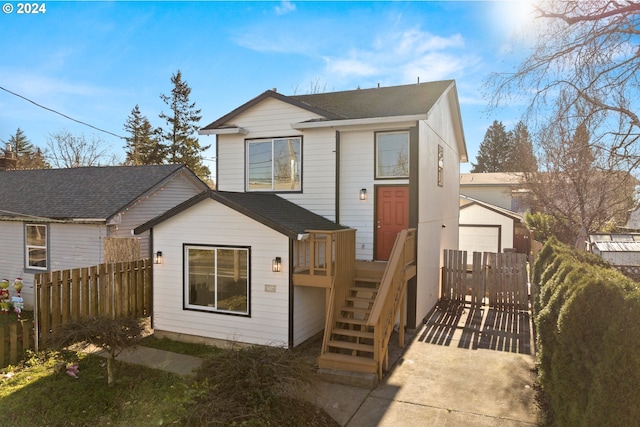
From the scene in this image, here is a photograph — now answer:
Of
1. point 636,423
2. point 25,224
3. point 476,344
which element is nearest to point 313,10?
point 476,344

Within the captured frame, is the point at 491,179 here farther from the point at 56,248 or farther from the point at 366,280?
the point at 56,248

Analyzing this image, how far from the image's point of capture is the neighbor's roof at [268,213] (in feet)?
26.0

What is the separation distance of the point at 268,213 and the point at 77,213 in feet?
23.6

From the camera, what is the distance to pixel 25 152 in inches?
1906

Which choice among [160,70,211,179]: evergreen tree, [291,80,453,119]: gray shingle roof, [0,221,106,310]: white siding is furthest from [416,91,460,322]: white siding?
[160,70,211,179]: evergreen tree

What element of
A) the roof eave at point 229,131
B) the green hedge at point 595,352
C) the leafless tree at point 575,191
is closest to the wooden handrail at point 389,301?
the green hedge at point 595,352

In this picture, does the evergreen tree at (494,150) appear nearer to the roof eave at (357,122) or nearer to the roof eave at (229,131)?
the roof eave at (357,122)

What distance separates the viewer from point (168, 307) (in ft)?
30.0

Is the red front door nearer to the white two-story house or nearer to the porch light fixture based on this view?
the white two-story house

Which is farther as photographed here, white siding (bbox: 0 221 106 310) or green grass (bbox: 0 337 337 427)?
white siding (bbox: 0 221 106 310)

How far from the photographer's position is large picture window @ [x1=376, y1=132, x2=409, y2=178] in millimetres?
10117

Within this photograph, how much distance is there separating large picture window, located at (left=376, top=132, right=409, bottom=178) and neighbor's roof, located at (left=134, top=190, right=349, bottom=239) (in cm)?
194

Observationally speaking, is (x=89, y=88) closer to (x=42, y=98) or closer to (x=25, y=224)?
(x=42, y=98)

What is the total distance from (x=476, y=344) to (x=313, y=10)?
943 centimetres
